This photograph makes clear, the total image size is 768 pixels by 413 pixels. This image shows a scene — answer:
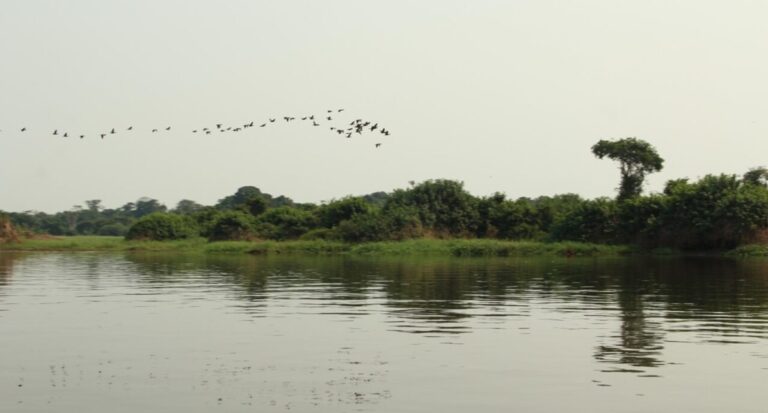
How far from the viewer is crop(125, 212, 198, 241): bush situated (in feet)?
314

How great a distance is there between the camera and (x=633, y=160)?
88.1 metres

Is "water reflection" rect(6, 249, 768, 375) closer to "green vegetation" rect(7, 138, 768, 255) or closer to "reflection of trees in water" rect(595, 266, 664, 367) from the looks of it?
"reflection of trees in water" rect(595, 266, 664, 367)

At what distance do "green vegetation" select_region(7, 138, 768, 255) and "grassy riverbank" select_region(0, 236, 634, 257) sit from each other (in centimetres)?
15

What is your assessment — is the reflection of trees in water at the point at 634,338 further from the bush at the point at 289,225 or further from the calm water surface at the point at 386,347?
the bush at the point at 289,225

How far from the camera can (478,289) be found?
1463 inches

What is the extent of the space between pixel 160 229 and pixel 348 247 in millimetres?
Answer: 22962

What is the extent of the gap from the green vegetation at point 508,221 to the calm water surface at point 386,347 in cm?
3322

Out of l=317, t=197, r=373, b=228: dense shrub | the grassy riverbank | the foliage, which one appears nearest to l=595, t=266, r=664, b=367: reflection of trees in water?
the grassy riverbank

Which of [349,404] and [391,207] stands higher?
[391,207]

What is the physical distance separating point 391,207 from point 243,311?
191 ft

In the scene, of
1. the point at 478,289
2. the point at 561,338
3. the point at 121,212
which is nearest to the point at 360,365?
the point at 561,338

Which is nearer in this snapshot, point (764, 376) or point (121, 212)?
point (764, 376)

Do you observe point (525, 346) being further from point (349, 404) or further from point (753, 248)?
point (753, 248)

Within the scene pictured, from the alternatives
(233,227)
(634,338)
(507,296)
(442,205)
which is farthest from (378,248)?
(634,338)
